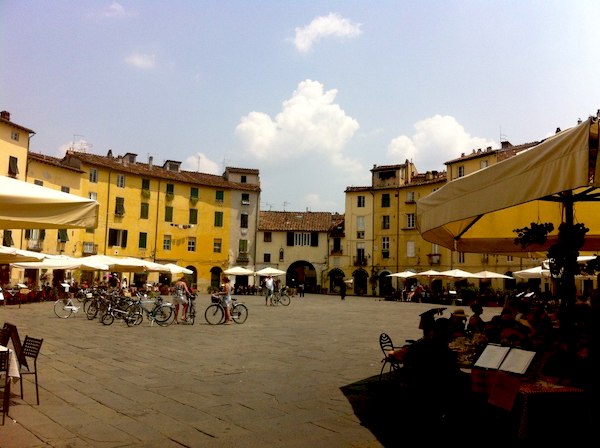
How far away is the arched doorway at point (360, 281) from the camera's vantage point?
56406mm

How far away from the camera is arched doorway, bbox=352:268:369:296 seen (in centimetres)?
5641

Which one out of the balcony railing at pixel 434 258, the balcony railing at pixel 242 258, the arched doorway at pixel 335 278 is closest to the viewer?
the balcony railing at pixel 434 258

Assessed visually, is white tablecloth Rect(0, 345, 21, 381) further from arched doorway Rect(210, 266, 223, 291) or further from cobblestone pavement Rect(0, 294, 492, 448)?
arched doorway Rect(210, 266, 223, 291)

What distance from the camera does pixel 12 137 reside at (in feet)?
125

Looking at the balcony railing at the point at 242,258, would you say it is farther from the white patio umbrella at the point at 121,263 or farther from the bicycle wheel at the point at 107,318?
the bicycle wheel at the point at 107,318

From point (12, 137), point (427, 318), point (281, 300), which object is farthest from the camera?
point (12, 137)

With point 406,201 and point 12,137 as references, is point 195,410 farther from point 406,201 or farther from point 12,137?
point 406,201

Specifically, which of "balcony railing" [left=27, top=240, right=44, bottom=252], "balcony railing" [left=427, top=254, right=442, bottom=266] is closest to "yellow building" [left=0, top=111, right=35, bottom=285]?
"balcony railing" [left=27, top=240, right=44, bottom=252]

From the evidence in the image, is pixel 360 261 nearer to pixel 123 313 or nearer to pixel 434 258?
pixel 434 258

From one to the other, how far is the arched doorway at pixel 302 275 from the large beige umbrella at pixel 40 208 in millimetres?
55307

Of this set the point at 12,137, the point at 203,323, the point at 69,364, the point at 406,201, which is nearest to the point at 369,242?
the point at 406,201

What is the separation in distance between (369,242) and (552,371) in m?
53.0

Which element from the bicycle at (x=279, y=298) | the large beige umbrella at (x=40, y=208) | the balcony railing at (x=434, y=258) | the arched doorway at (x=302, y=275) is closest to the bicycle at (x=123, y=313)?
the large beige umbrella at (x=40, y=208)

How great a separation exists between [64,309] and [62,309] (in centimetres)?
113
